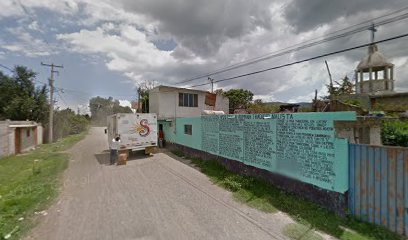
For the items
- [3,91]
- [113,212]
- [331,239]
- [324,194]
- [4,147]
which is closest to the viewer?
[331,239]

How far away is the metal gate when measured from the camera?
13.2 ft

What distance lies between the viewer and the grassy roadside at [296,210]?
426cm

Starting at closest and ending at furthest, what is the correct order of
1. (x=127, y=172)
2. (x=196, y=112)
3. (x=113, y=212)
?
1. (x=113, y=212)
2. (x=127, y=172)
3. (x=196, y=112)

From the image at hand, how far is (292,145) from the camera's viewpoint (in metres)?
5.97

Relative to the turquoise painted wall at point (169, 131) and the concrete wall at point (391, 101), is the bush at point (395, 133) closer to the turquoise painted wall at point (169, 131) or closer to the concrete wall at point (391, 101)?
the concrete wall at point (391, 101)

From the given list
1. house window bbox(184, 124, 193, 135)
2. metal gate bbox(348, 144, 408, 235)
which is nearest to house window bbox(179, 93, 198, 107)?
house window bbox(184, 124, 193, 135)

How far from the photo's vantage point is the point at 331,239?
4133 millimetres

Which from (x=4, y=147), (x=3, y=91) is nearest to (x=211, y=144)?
(x=4, y=147)

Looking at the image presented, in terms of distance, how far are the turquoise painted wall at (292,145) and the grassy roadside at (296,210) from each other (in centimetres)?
61

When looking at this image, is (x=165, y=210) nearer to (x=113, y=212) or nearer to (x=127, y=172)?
(x=113, y=212)

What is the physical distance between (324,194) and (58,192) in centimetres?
845

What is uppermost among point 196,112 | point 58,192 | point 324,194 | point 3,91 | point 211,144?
point 3,91

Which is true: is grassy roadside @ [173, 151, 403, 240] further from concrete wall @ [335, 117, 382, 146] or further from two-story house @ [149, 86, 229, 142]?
two-story house @ [149, 86, 229, 142]

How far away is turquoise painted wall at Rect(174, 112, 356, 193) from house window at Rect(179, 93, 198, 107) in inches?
457
